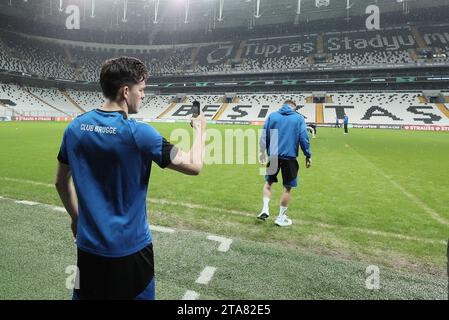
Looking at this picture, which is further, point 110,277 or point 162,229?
point 162,229

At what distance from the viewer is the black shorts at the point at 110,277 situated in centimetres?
174

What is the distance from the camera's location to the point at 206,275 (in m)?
3.42

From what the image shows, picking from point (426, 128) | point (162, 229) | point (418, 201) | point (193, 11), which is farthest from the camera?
point (193, 11)

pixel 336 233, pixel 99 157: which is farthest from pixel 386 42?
pixel 99 157

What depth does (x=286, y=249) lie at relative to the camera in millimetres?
4188

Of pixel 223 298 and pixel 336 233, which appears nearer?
pixel 223 298

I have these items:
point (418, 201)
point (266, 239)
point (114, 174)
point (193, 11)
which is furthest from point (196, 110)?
point (193, 11)

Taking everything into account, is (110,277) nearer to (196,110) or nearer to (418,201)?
(196,110)

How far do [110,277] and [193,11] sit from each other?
60.7 meters

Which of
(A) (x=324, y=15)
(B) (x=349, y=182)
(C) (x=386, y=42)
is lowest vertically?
(B) (x=349, y=182)

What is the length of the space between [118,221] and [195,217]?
3756mm

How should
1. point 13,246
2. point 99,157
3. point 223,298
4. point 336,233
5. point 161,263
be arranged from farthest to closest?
point 336,233, point 13,246, point 161,263, point 223,298, point 99,157

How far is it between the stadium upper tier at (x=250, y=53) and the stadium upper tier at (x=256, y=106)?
4542 millimetres

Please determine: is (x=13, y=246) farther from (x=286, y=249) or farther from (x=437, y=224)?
(x=437, y=224)
